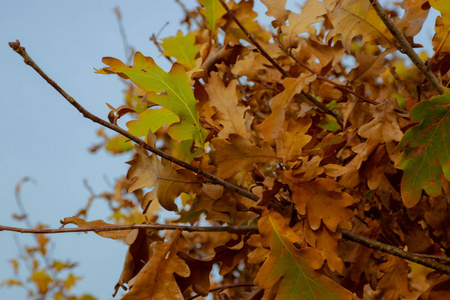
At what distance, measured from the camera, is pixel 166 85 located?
24.8 inches

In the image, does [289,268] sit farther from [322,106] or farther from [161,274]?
[322,106]

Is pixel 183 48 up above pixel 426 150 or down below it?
above

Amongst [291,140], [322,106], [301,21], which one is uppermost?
[301,21]

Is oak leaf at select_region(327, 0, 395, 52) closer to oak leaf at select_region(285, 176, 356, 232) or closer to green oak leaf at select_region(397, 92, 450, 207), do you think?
green oak leaf at select_region(397, 92, 450, 207)

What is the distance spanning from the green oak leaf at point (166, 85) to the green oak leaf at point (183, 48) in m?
0.29

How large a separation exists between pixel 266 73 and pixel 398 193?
40cm

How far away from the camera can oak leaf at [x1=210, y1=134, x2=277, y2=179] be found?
603 millimetres

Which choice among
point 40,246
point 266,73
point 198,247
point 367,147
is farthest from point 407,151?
point 40,246

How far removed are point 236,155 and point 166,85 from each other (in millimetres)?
152

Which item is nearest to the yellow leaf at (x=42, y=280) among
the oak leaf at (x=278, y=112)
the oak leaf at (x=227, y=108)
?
the oak leaf at (x=227, y=108)

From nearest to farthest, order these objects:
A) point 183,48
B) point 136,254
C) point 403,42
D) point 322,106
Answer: point 403,42, point 136,254, point 322,106, point 183,48

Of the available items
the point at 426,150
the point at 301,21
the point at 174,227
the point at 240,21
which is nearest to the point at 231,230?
the point at 174,227

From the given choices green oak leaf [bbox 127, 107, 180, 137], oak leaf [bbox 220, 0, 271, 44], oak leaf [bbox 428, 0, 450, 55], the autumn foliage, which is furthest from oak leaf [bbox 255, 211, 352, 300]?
oak leaf [bbox 220, 0, 271, 44]

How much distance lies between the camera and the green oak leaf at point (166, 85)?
0.62 metres
